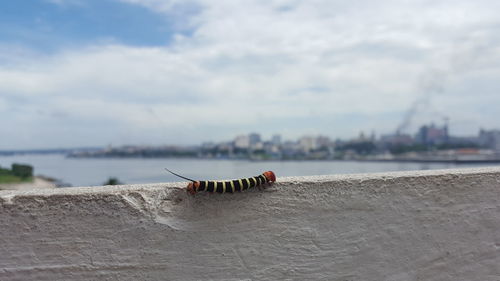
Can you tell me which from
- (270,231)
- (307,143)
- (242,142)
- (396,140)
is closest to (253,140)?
(242,142)

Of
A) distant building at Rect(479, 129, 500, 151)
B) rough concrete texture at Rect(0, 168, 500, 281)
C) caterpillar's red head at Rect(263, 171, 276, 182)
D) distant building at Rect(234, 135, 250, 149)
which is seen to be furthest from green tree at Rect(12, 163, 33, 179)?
distant building at Rect(479, 129, 500, 151)

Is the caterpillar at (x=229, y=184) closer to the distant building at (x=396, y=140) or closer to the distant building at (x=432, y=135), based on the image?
the distant building at (x=432, y=135)

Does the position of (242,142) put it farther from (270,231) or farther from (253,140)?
(270,231)

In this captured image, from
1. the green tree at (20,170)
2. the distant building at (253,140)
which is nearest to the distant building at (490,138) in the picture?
the distant building at (253,140)

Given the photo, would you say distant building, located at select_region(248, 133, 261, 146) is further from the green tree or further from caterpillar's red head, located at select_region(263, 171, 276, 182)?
caterpillar's red head, located at select_region(263, 171, 276, 182)

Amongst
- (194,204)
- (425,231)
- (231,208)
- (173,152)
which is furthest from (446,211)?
(173,152)

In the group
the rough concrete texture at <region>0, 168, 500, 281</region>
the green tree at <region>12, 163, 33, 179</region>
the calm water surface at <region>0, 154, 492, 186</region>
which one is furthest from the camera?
the green tree at <region>12, 163, 33, 179</region>
